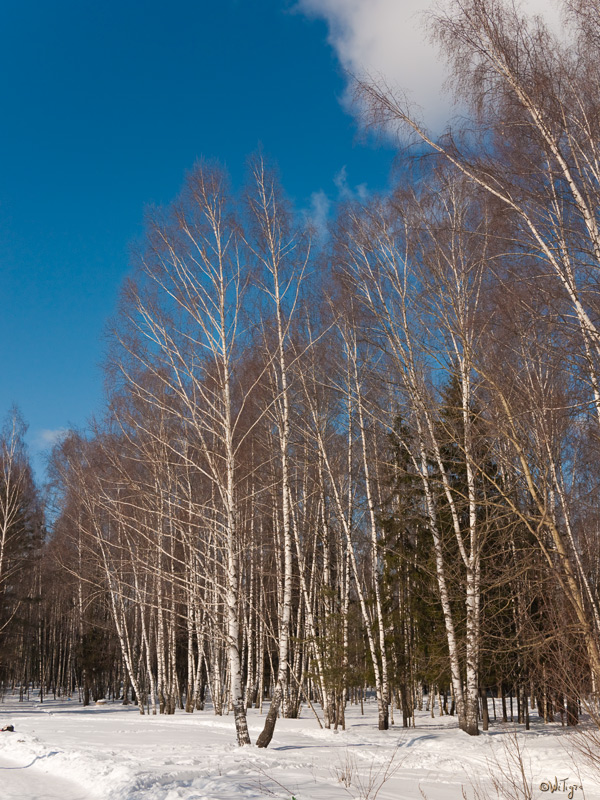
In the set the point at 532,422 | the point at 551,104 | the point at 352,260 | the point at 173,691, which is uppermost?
the point at 352,260

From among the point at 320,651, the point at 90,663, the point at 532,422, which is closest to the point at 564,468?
the point at 532,422

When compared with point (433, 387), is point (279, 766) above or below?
below

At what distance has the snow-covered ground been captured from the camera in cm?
652

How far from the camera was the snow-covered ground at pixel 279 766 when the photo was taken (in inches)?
257

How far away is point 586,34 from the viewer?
287 inches

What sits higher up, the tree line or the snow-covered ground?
the tree line

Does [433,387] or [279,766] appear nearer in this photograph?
[279,766]

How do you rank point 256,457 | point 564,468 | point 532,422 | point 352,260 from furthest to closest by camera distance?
point 256,457 < point 564,468 < point 352,260 < point 532,422

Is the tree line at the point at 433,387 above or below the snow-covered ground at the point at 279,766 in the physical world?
above

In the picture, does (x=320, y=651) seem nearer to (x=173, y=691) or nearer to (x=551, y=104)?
(x=173, y=691)

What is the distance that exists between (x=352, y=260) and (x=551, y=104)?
22.3 ft

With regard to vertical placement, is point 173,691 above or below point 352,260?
below

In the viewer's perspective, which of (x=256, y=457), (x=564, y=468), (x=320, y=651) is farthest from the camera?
(x=256, y=457)

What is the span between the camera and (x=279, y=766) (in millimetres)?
8398
